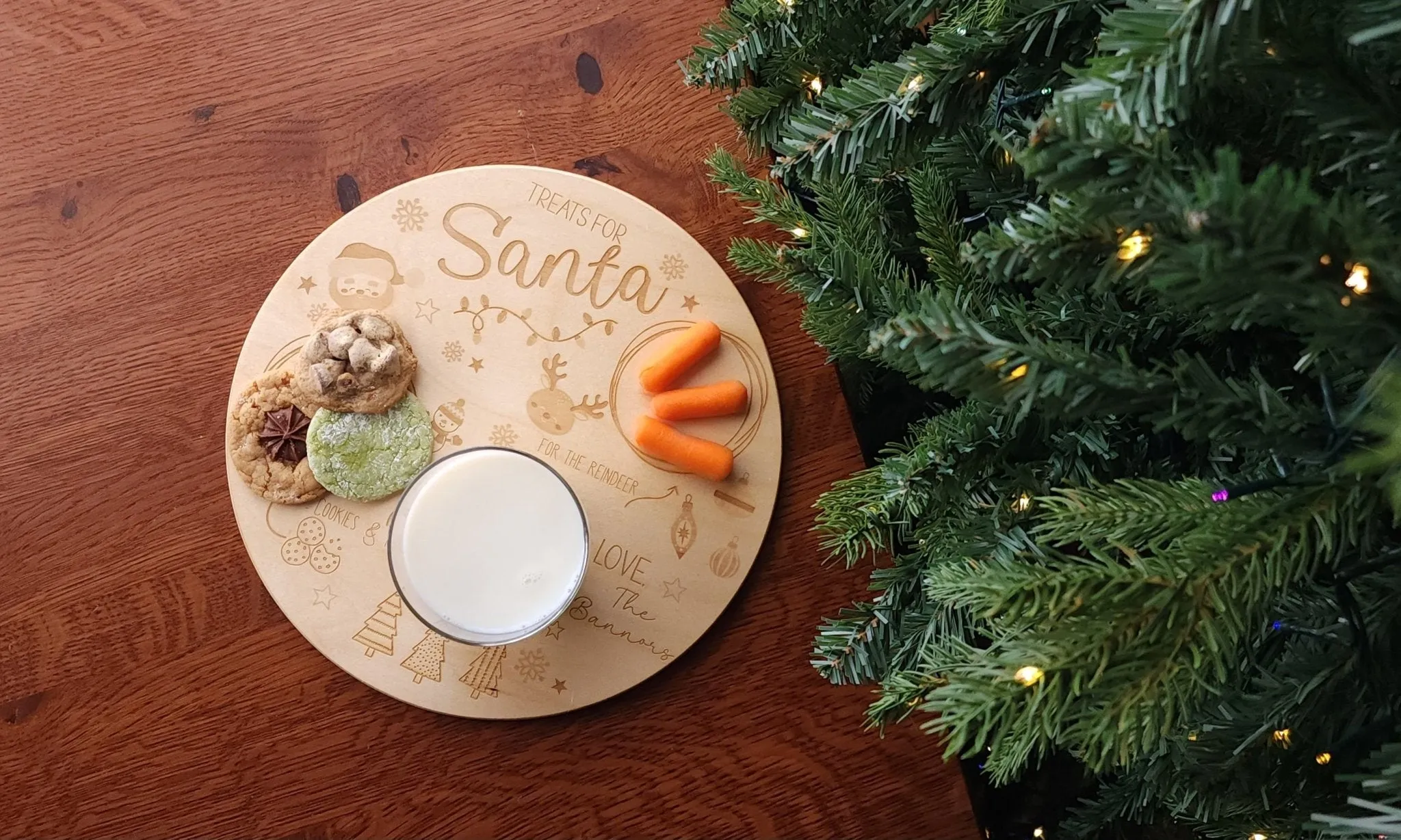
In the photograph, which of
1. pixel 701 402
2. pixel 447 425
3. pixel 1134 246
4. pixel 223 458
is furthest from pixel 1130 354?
pixel 223 458

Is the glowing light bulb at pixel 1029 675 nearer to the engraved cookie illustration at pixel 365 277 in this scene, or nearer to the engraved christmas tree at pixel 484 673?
the engraved christmas tree at pixel 484 673

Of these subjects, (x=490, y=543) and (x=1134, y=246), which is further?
(x=490, y=543)

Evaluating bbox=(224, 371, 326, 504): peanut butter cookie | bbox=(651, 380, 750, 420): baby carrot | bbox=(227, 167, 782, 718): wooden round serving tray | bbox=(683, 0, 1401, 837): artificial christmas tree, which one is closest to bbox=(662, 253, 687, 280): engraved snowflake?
bbox=(227, 167, 782, 718): wooden round serving tray

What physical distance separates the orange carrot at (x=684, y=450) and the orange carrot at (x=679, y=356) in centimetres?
5

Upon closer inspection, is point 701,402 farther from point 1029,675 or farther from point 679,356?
point 1029,675

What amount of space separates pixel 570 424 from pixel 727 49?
491 millimetres

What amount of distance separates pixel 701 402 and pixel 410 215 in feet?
1.46

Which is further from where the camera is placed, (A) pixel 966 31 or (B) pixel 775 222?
(B) pixel 775 222

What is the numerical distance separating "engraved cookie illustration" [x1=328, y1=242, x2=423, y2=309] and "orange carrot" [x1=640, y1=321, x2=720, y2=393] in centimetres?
32

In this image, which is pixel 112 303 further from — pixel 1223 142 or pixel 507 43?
pixel 1223 142

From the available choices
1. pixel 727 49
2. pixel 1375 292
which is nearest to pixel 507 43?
pixel 727 49

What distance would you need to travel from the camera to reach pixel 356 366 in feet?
3.55

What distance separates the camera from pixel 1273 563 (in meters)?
0.49

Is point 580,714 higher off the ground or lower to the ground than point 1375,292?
lower
